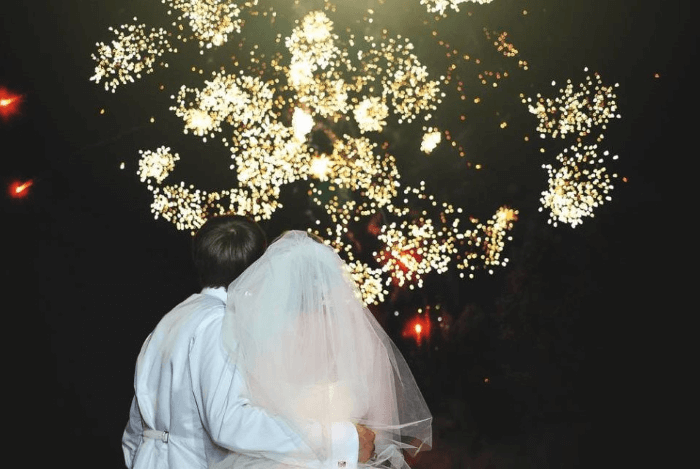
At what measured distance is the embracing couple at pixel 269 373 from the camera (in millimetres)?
1887

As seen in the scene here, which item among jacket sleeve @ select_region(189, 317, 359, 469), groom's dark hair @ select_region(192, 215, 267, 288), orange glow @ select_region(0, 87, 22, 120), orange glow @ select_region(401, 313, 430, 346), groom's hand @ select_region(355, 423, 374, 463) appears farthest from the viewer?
orange glow @ select_region(401, 313, 430, 346)

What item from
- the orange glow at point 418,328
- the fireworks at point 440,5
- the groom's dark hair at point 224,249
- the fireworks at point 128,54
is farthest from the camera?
the orange glow at point 418,328

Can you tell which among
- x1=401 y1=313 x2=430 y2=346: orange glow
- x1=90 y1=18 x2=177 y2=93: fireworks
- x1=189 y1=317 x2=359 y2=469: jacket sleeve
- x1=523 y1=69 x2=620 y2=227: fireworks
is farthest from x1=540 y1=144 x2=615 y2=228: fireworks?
x1=189 y1=317 x2=359 y2=469: jacket sleeve

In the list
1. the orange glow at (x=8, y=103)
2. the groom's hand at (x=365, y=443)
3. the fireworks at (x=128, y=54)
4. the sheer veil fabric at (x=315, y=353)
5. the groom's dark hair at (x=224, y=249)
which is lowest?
the groom's hand at (x=365, y=443)

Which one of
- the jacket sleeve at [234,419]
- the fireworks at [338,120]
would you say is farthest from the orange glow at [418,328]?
the jacket sleeve at [234,419]

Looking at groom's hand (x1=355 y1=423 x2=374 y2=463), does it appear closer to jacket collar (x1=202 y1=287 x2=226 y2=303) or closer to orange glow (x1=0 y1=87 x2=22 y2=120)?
jacket collar (x1=202 y1=287 x2=226 y2=303)

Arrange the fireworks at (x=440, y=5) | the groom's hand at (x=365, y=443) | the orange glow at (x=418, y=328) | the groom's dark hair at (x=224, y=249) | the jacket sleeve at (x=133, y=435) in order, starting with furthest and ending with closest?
the orange glow at (x=418, y=328) → the fireworks at (x=440, y=5) → the jacket sleeve at (x=133, y=435) → the groom's dark hair at (x=224, y=249) → the groom's hand at (x=365, y=443)

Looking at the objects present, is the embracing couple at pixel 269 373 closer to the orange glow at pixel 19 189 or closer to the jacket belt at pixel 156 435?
the jacket belt at pixel 156 435

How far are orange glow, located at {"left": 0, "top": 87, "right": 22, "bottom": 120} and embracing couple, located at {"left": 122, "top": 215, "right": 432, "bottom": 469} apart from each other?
2672 mm

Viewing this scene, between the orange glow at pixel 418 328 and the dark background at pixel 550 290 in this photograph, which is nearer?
the dark background at pixel 550 290

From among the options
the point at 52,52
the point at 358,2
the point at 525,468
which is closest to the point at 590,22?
the point at 358,2

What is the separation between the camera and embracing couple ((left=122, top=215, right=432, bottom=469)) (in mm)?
1887

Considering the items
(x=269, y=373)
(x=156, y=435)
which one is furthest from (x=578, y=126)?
(x=156, y=435)

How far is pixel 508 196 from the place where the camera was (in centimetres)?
482
